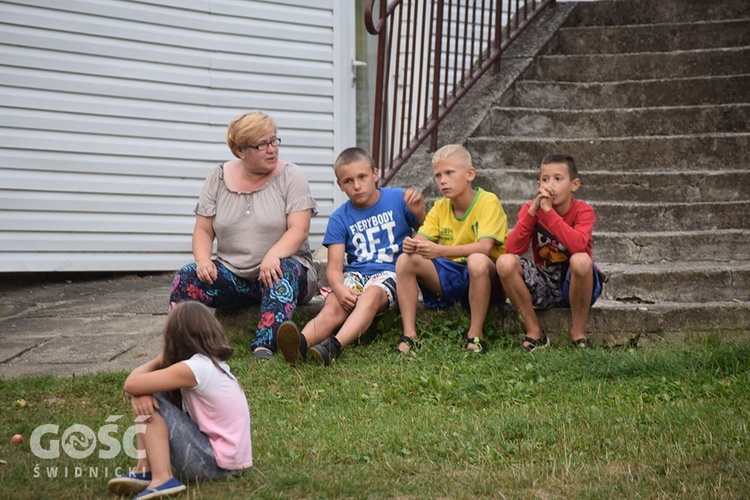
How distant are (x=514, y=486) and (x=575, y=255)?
1.90 metres

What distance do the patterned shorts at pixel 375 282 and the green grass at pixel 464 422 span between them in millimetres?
254

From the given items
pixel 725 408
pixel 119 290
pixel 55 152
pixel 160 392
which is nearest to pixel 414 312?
pixel 725 408

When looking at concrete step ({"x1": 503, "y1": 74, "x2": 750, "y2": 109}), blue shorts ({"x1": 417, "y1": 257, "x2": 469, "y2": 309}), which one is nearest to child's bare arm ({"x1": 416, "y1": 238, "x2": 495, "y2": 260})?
blue shorts ({"x1": 417, "y1": 257, "x2": 469, "y2": 309})

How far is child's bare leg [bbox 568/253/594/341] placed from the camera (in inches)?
184

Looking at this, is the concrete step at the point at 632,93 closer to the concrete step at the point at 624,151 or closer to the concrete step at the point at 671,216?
the concrete step at the point at 624,151

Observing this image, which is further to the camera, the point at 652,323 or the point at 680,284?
the point at 680,284

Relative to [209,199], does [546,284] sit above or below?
below

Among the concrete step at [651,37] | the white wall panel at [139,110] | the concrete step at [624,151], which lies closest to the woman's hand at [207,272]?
the concrete step at [624,151]

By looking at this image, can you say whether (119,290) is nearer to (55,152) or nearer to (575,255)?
(55,152)

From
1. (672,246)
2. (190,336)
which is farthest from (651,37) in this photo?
(190,336)

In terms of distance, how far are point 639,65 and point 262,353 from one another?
170 inches

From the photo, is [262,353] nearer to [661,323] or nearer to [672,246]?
[661,323]

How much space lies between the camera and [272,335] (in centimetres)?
504

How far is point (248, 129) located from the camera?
5211 millimetres
